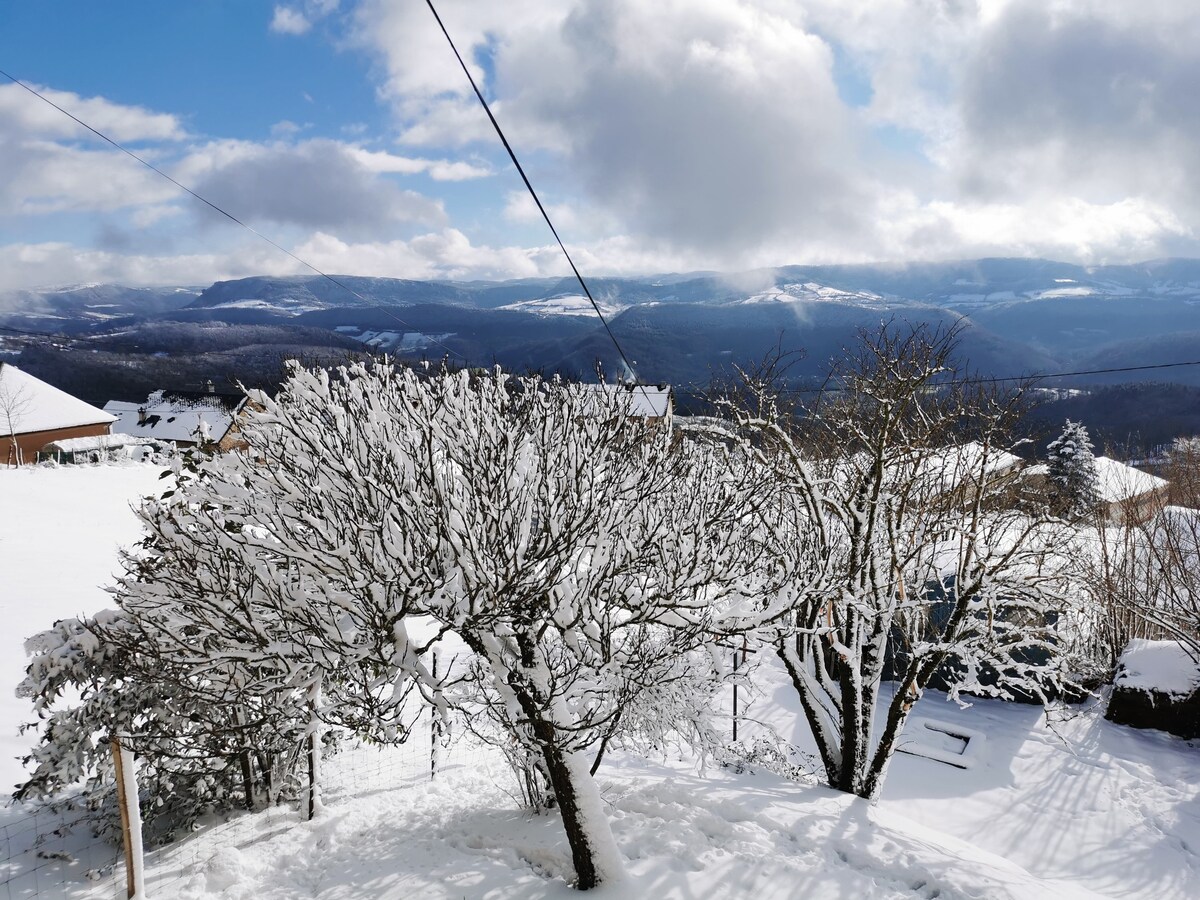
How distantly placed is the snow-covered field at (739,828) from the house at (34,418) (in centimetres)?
2938

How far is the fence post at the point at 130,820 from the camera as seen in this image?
5512 mm

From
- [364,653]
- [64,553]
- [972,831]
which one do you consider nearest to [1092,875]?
[972,831]

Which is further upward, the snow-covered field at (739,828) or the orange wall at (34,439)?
the orange wall at (34,439)

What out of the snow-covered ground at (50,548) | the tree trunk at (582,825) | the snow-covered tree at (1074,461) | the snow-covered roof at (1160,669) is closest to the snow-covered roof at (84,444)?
the snow-covered ground at (50,548)

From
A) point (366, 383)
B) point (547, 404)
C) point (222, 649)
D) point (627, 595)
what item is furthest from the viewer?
point (547, 404)

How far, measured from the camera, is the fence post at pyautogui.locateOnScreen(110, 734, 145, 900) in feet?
18.1

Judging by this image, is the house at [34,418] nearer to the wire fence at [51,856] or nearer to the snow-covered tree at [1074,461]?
the wire fence at [51,856]

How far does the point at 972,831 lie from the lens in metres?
10.6

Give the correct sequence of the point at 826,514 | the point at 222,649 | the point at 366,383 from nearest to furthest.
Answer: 1. the point at 222,649
2. the point at 366,383
3. the point at 826,514

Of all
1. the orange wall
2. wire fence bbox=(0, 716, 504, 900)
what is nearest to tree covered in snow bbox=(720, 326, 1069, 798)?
wire fence bbox=(0, 716, 504, 900)

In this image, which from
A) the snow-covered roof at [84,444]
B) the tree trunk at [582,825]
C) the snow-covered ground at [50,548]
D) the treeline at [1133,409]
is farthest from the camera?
the treeline at [1133,409]

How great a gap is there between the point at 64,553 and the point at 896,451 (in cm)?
2023

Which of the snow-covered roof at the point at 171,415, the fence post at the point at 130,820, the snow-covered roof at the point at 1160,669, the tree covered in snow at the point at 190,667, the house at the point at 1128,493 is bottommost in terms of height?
the snow-covered roof at the point at 1160,669

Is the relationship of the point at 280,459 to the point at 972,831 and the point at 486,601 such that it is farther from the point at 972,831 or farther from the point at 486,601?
the point at 972,831
